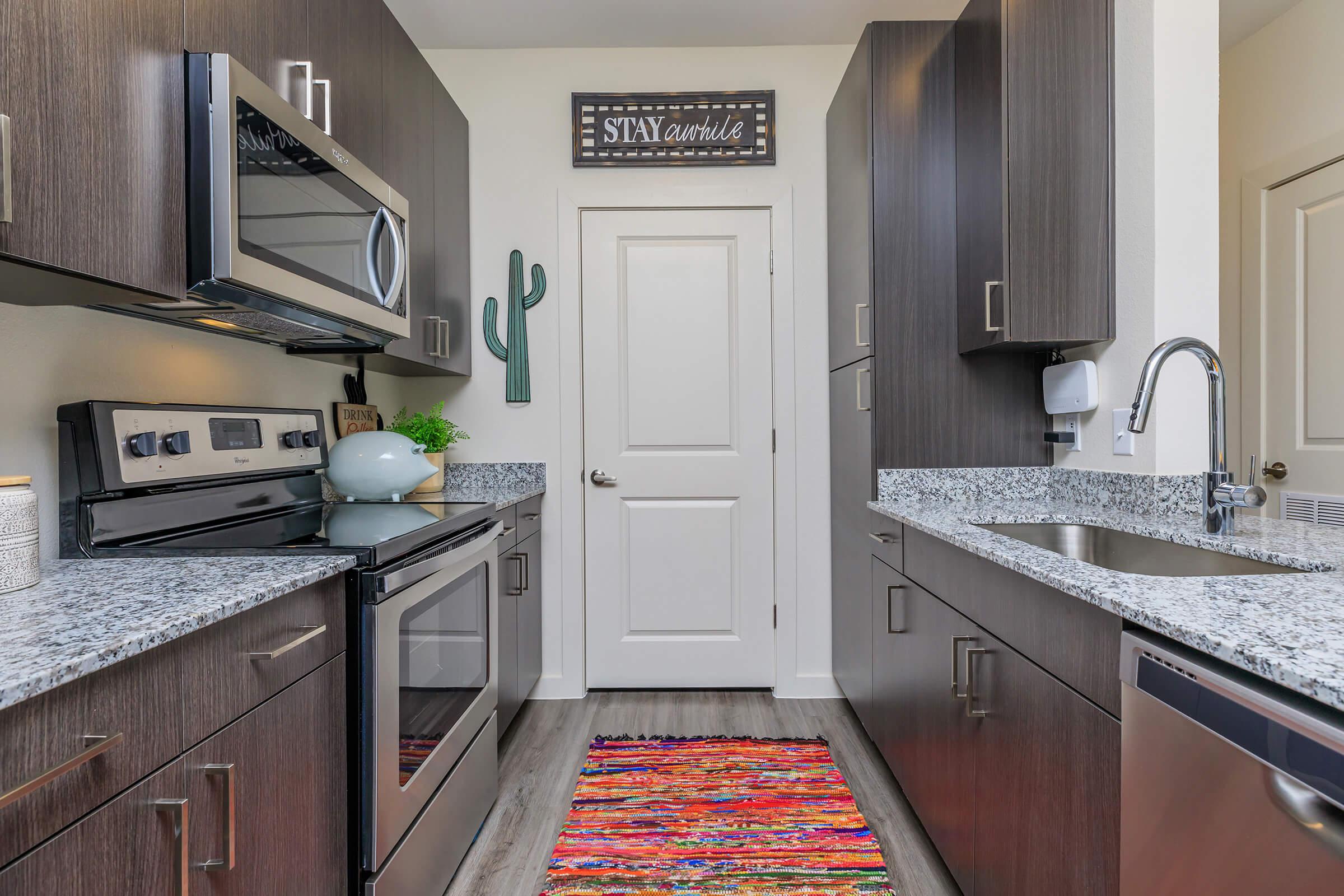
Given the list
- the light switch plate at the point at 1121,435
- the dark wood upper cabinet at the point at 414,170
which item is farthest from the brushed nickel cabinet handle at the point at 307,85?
the light switch plate at the point at 1121,435

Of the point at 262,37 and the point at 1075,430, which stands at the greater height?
the point at 262,37

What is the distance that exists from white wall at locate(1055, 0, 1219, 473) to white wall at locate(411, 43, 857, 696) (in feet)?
3.82

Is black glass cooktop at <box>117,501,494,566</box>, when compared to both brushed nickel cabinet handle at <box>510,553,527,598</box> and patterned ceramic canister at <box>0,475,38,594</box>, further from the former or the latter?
brushed nickel cabinet handle at <box>510,553,527,598</box>

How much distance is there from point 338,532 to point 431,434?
1.02 metres

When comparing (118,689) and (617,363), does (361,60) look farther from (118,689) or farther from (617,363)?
(118,689)

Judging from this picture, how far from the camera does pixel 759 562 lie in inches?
108

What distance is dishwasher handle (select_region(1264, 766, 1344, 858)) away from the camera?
0.60 metres

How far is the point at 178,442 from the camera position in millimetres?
1378

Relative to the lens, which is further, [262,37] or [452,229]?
[452,229]

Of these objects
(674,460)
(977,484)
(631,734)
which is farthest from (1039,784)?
(674,460)

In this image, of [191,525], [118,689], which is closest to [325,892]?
[118,689]

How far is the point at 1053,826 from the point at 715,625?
68.7 inches

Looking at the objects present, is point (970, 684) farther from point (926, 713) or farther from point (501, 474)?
point (501, 474)

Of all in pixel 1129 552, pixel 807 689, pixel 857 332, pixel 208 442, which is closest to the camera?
pixel 208 442
